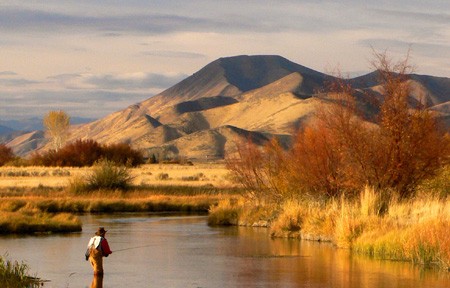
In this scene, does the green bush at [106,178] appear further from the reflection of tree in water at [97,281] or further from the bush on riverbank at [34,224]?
the reflection of tree in water at [97,281]

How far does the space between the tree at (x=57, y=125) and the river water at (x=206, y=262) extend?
111221 millimetres

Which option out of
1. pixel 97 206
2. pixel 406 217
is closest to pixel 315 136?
pixel 406 217

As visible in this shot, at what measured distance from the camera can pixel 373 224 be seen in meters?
29.8

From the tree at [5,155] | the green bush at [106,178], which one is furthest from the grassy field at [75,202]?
the tree at [5,155]

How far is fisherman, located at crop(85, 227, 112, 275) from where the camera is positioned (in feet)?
76.8

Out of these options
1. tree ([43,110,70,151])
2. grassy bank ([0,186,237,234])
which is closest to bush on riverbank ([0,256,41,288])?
grassy bank ([0,186,237,234])

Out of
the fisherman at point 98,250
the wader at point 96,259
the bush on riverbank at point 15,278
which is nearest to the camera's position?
the bush on riverbank at point 15,278

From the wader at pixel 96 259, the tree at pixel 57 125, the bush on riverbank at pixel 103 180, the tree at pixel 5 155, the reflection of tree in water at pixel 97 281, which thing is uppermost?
the tree at pixel 57 125

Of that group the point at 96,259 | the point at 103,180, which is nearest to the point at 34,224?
the point at 96,259

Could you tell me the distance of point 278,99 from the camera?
636ft

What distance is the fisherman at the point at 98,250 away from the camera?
23422mm

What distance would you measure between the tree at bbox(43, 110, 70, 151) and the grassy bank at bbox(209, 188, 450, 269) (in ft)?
358

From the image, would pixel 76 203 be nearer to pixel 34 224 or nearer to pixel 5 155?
pixel 34 224

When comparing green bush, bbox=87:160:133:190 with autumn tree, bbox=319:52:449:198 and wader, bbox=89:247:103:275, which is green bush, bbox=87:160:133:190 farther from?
wader, bbox=89:247:103:275
